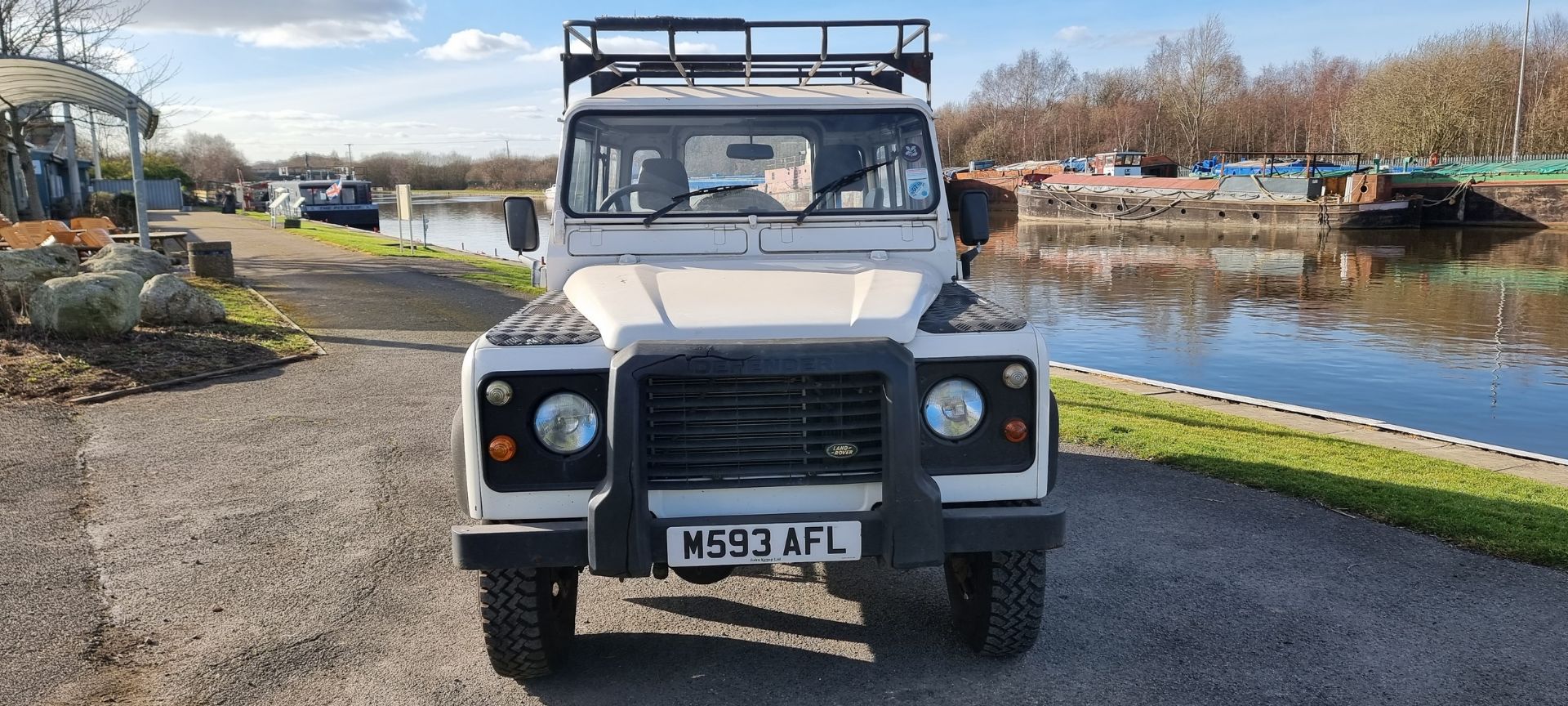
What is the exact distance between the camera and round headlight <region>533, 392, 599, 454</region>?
332 cm

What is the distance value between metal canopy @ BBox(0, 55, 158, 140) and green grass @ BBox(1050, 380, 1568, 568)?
43.9 feet

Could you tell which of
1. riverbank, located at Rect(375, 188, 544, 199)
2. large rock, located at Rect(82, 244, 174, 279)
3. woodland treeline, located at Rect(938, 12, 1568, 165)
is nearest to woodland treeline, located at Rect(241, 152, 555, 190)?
riverbank, located at Rect(375, 188, 544, 199)

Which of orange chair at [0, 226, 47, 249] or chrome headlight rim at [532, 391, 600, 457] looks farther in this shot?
orange chair at [0, 226, 47, 249]

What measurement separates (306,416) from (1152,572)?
614cm

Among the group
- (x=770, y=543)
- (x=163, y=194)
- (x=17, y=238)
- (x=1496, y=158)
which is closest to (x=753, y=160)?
(x=770, y=543)

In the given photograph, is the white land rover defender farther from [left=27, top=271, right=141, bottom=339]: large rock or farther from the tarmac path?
[left=27, top=271, right=141, bottom=339]: large rock

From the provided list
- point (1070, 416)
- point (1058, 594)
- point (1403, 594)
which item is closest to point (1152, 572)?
point (1058, 594)

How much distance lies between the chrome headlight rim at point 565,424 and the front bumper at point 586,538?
0.24 meters

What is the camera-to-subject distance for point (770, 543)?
326 cm

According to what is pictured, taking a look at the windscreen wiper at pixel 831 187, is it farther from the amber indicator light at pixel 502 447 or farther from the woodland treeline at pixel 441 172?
the woodland treeline at pixel 441 172

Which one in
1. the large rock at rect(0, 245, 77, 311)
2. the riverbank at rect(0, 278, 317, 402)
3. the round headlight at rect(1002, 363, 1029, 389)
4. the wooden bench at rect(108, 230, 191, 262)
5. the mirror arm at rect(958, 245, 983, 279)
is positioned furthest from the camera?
the wooden bench at rect(108, 230, 191, 262)

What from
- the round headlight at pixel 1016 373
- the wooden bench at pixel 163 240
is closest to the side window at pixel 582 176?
the round headlight at pixel 1016 373

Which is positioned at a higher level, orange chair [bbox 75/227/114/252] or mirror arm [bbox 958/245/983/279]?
mirror arm [bbox 958/245/983/279]

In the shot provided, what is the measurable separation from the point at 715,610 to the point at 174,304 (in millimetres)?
9336
